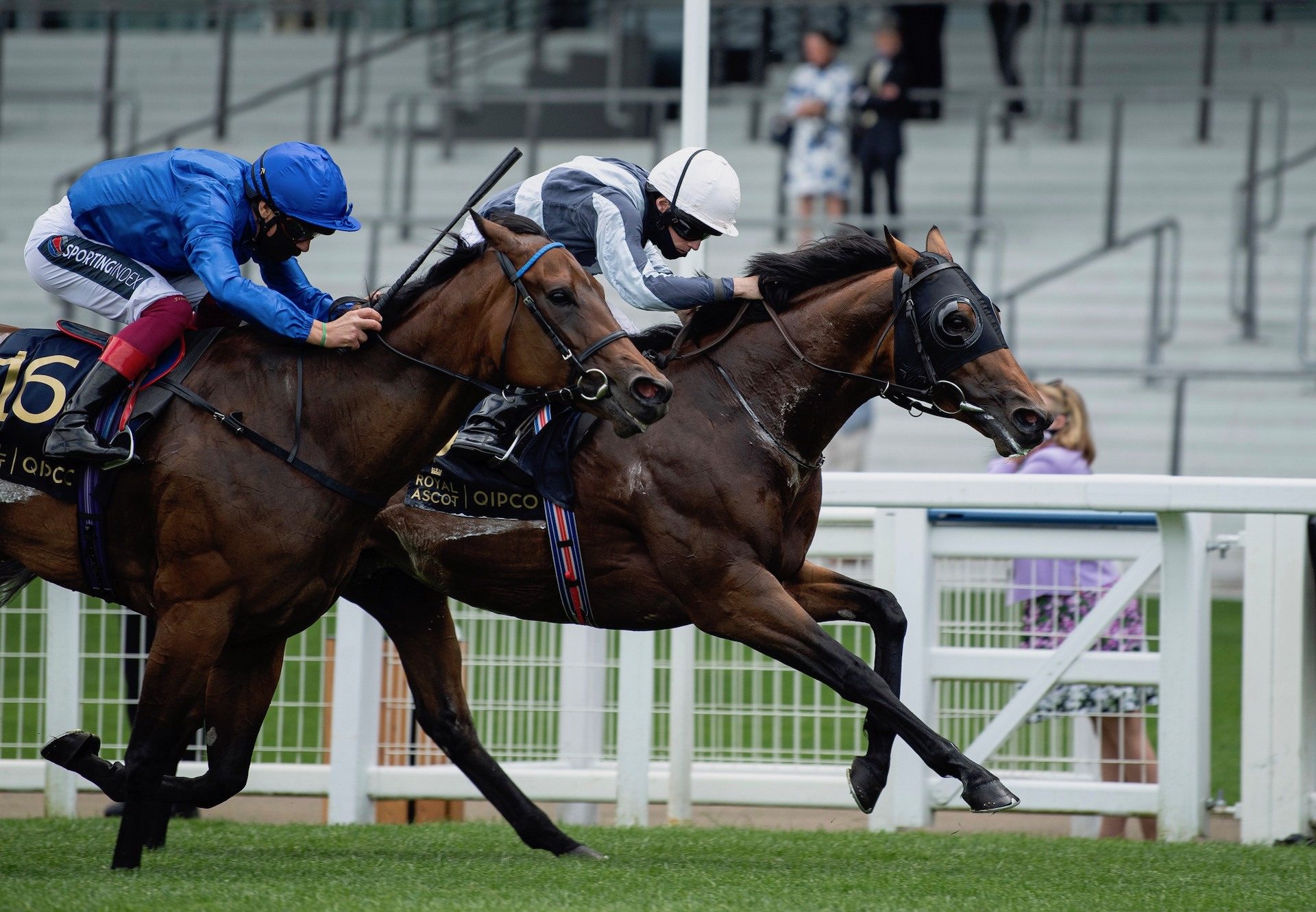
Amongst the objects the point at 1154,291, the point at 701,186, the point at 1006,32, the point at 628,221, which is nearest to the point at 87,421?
the point at 628,221

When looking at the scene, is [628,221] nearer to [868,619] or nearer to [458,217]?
[458,217]

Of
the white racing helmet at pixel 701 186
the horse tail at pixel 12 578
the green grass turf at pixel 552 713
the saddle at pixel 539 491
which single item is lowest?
the green grass turf at pixel 552 713

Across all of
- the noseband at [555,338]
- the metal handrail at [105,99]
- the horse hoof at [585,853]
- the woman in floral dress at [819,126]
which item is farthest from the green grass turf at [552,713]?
the metal handrail at [105,99]

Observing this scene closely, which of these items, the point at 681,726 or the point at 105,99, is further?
the point at 105,99

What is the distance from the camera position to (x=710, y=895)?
4.54 metres

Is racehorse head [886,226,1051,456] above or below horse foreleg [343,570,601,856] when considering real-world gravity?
above

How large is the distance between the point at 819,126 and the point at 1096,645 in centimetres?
713

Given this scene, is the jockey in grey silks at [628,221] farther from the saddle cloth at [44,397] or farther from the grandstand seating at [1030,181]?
the grandstand seating at [1030,181]

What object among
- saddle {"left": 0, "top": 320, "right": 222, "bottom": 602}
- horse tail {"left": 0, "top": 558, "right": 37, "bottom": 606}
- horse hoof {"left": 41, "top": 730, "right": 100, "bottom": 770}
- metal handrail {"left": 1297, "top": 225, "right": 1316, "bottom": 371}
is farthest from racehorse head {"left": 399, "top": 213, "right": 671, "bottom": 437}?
metal handrail {"left": 1297, "top": 225, "right": 1316, "bottom": 371}

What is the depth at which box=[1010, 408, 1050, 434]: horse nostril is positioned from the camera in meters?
4.77

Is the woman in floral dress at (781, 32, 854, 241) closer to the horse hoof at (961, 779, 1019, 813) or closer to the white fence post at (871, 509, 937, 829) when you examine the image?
the white fence post at (871, 509, 937, 829)

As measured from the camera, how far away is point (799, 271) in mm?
5148

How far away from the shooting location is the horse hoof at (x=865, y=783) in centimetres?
490

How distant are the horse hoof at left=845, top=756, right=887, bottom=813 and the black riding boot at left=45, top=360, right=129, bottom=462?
2173 millimetres
